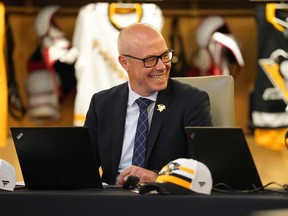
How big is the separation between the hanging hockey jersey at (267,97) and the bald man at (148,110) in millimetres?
1667

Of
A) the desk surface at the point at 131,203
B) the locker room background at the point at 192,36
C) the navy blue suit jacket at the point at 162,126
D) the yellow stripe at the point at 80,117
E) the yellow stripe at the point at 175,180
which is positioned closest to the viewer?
the desk surface at the point at 131,203

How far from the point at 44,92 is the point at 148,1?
87 cm

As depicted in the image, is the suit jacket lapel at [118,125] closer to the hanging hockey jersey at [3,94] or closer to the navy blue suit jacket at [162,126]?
the navy blue suit jacket at [162,126]

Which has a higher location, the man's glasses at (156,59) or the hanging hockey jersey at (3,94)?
the man's glasses at (156,59)

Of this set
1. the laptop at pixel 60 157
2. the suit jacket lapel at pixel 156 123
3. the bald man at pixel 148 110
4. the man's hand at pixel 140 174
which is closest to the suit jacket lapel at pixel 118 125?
the bald man at pixel 148 110

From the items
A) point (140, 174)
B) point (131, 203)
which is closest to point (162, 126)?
point (140, 174)

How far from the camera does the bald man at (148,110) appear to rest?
11.4ft

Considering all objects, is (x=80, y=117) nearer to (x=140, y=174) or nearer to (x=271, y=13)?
Answer: (x=271, y=13)

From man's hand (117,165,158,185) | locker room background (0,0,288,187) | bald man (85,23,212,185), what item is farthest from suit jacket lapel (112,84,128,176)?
locker room background (0,0,288,187)

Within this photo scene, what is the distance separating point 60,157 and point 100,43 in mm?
2642

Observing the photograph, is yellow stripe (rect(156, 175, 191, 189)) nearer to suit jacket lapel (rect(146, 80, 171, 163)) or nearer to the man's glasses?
suit jacket lapel (rect(146, 80, 171, 163))

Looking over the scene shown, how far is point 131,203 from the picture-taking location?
2371 mm

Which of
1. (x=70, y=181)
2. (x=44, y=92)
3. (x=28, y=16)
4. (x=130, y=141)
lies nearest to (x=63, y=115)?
(x=44, y=92)

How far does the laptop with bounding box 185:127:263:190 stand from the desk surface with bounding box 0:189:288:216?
0.51 feet
